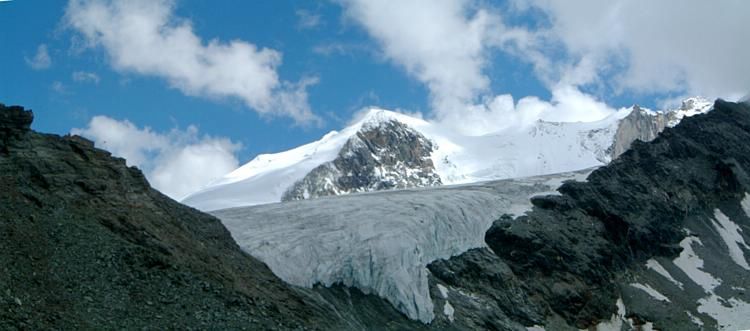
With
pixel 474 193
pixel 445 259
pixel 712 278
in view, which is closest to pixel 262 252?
pixel 445 259

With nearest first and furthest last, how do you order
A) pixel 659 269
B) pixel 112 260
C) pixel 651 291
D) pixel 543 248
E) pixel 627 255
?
pixel 112 260
pixel 543 248
pixel 651 291
pixel 627 255
pixel 659 269

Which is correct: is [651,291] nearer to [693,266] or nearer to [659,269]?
[659,269]

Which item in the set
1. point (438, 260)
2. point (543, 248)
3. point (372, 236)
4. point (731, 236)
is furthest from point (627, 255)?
point (372, 236)

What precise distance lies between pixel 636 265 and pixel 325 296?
33.5 meters

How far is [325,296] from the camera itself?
4531 cm

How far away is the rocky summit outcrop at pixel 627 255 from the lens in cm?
5662

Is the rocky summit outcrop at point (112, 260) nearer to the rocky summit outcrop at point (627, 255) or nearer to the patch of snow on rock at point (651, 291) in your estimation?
the rocky summit outcrop at point (627, 255)

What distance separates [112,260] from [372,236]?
69.4ft

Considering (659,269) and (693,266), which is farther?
(693,266)

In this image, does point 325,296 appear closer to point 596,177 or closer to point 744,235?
point 596,177

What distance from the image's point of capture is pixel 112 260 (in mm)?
34219

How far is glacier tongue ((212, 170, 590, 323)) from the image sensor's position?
4791cm

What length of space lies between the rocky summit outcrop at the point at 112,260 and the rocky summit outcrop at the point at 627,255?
1249 centimetres

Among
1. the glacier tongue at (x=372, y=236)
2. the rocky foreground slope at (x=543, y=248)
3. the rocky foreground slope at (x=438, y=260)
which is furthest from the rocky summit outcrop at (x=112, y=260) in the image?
the rocky foreground slope at (x=543, y=248)
